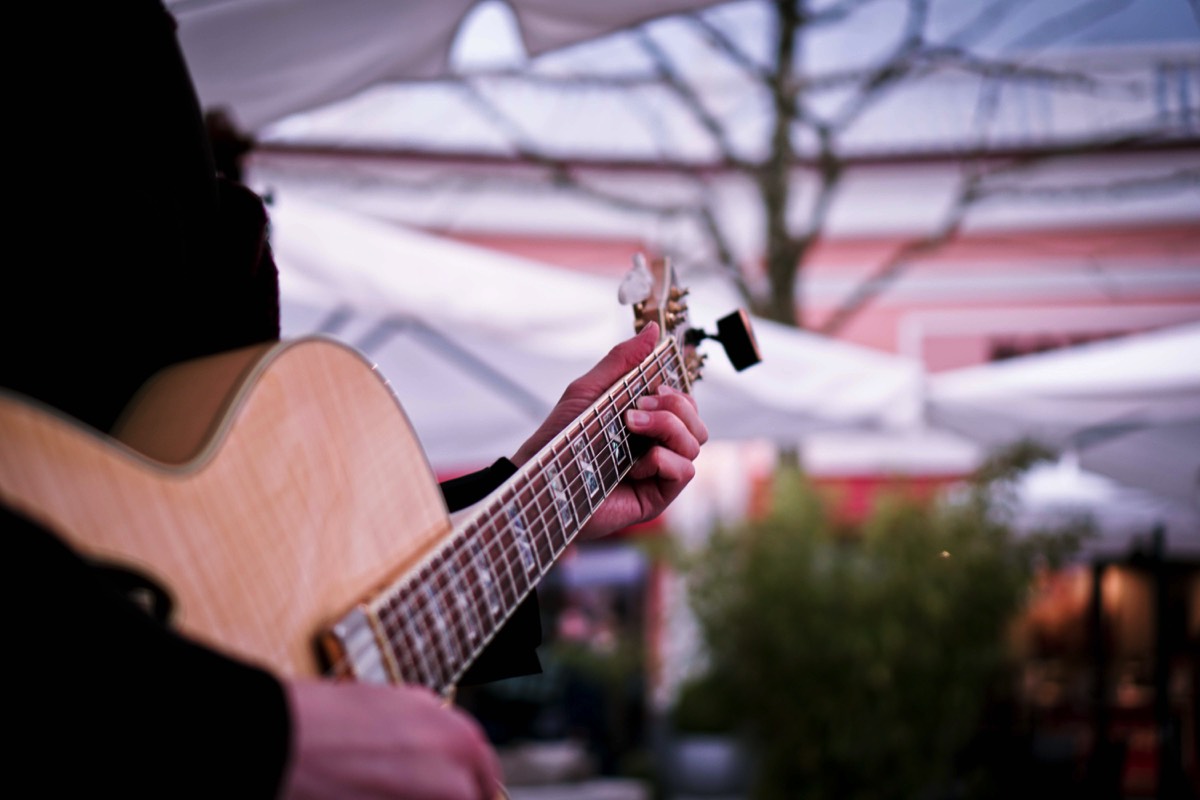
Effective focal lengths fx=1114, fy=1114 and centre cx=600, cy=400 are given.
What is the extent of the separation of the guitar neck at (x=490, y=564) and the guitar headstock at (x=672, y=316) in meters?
0.22

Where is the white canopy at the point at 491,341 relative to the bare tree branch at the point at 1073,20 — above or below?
below

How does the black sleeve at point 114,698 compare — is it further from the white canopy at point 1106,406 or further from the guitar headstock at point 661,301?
the white canopy at point 1106,406

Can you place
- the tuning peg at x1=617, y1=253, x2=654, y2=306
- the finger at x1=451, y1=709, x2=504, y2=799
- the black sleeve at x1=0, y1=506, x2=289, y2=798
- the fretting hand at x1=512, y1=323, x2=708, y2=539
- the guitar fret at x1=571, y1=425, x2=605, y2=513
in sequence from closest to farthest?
1. the black sleeve at x1=0, y1=506, x2=289, y2=798
2. the finger at x1=451, y1=709, x2=504, y2=799
3. the guitar fret at x1=571, y1=425, x2=605, y2=513
4. the fretting hand at x1=512, y1=323, x2=708, y2=539
5. the tuning peg at x1=617, y1=253, x2=654, y2=306

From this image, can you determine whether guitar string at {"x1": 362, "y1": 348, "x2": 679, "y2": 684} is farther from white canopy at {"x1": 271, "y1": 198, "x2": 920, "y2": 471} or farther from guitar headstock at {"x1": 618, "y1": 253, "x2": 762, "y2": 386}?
white canopy at {"x1": 271, "y1": 198, "x2": 920, "y2": 471}

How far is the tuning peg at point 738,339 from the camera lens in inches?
66.9

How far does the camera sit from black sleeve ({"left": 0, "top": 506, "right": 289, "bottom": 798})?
27.3 inches

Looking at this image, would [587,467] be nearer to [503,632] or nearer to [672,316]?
[503,632]

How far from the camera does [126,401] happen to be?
1083mm

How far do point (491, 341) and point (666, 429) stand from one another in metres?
2.86

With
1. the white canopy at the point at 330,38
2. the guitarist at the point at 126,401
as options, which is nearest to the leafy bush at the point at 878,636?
the white canopy at the point at 330,38

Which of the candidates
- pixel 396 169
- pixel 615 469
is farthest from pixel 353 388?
pixel 396 169

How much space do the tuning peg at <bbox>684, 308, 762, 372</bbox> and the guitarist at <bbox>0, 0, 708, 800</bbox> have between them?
0.55 feet

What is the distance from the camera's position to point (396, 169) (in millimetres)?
12344

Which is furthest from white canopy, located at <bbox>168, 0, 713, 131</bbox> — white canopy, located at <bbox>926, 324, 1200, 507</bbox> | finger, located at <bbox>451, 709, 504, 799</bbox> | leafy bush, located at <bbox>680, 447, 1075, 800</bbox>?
leafy bush, located at <bbox>680, 447, 1075, 800</bbox>
